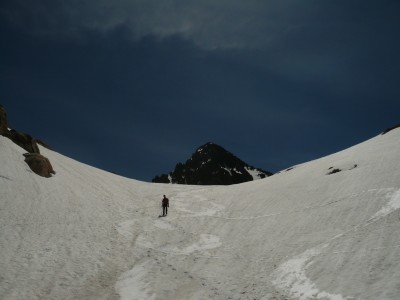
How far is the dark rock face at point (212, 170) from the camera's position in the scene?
170 meters

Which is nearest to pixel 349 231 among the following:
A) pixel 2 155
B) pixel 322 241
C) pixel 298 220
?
pixel 322 241

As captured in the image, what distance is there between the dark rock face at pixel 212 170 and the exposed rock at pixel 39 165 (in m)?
128

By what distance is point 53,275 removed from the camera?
18656mm

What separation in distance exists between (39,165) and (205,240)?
20.3m

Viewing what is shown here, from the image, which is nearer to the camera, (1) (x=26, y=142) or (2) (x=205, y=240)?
(2) (x=205, y=240)

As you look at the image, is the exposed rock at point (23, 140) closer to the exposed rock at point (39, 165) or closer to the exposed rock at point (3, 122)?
the exposed rock at point (3, 122)

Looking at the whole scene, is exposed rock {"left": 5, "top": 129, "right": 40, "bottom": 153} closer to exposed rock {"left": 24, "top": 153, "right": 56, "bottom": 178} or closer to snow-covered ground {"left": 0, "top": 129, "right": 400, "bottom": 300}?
snow-covered ground {"left": 0, "top": 129, "right": 400, "bottom": 300}

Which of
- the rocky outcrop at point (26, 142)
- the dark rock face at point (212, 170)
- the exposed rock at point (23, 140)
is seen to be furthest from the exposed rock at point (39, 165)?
the dark rock face at point (212, 170)

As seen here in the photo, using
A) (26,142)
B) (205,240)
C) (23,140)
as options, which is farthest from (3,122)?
(205,240)

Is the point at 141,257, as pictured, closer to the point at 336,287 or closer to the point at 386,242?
the point at 336,287

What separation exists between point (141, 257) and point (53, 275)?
5464mm

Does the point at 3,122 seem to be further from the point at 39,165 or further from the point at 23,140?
the point at 39,165

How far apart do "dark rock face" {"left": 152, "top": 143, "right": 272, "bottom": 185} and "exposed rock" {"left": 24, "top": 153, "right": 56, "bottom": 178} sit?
421 feet

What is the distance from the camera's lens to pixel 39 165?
122ft
